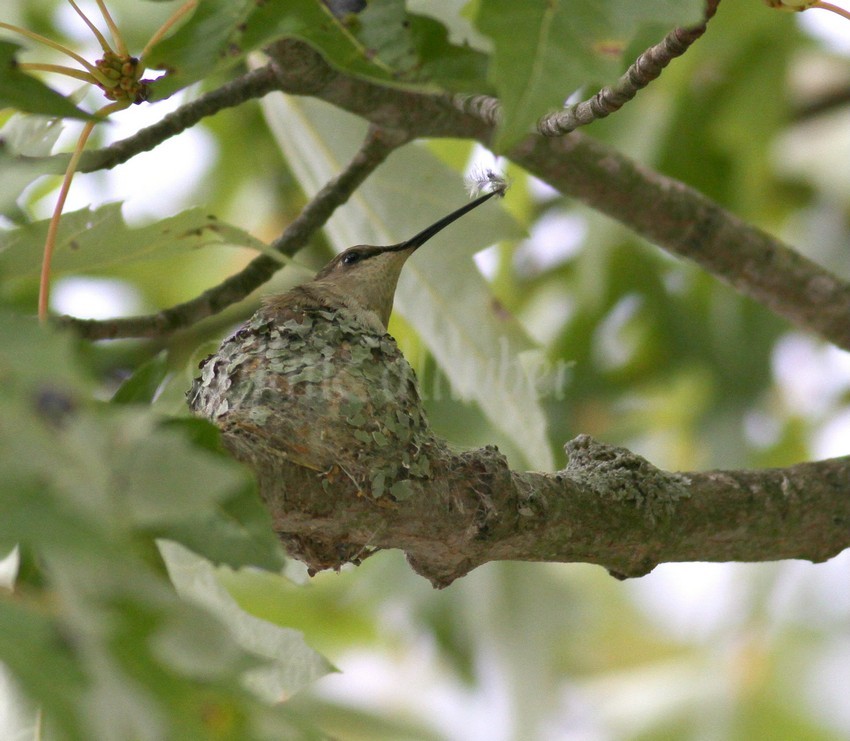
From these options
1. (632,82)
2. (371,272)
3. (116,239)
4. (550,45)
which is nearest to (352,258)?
(371,272)

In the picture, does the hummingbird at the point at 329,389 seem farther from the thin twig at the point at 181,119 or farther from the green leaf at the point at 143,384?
the thin twig at the point at 181,119

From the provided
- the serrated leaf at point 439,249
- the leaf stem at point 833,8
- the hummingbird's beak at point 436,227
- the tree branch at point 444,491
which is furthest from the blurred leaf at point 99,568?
the hummingbird's beak at point 436,227

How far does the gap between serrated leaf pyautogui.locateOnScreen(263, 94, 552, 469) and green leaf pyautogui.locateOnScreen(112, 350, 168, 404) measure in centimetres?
118

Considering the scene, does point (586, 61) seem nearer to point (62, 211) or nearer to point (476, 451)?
point (476, 451)

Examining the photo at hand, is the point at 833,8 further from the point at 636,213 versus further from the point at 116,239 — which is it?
the point at 116,239

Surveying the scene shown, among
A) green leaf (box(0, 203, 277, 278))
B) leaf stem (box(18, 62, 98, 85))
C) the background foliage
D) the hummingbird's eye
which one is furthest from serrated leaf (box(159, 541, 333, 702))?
the hummingbird's eye

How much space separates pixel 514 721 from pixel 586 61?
4172mm

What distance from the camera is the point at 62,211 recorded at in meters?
Result: 2.16

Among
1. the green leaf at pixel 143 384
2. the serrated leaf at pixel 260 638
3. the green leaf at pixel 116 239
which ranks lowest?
the serrated leaf at pixel 260 638

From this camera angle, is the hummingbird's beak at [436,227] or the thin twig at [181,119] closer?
the thin twig at [181,119]

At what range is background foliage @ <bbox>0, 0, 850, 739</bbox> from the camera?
113cm

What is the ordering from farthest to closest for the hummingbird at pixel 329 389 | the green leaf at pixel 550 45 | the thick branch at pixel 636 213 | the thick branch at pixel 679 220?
the thick branch at pixel 679 220 < the thick branch at pixel 636 213 < the hummingbird at pixel 329 389 < the green leaf at pixel 550 45

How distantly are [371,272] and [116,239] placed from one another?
4.79 ft

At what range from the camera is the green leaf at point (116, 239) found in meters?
2.25
